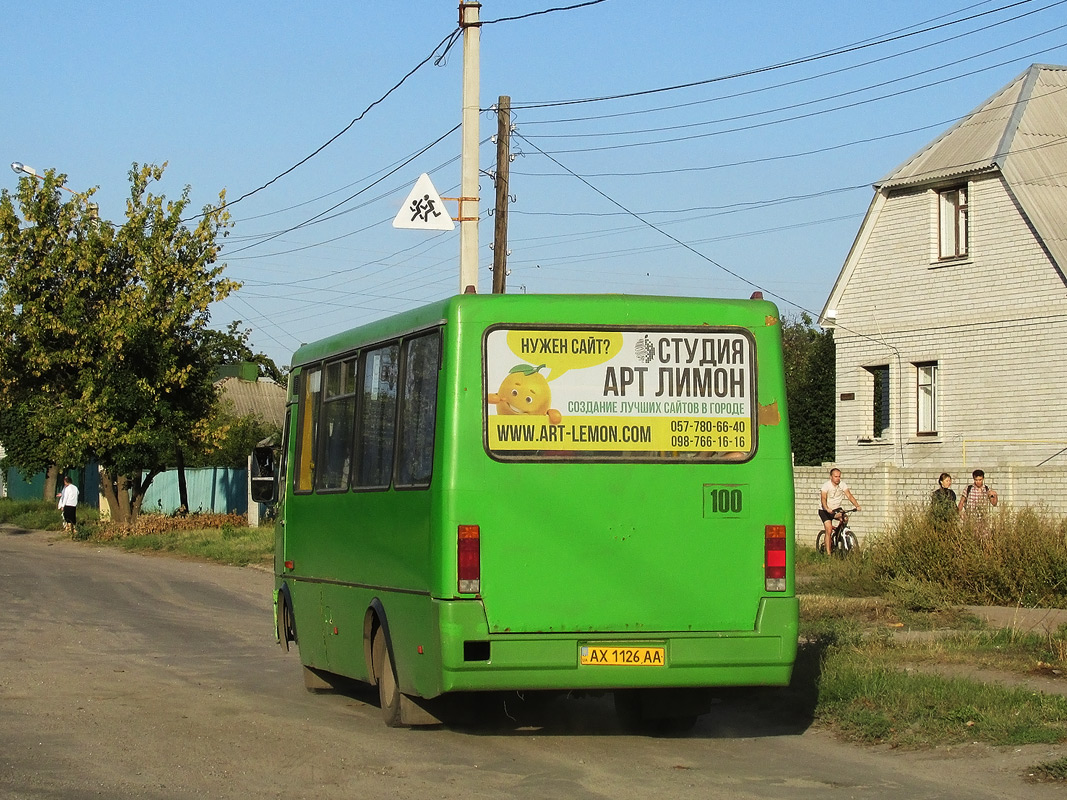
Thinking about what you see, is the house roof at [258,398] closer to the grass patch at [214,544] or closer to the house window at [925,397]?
the grass patch at [214,544]

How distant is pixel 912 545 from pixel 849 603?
160cm

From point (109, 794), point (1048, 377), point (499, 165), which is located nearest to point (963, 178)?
point (1048, 377)

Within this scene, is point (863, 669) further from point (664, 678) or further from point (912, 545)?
point (912, 545)

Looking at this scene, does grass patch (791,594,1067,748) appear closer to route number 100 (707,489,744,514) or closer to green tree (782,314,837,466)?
route number 100 (707,489,744,514)

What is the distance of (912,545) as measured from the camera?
55.6ft

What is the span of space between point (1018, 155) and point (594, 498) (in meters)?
21.9

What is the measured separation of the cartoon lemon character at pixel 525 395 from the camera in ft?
27.2

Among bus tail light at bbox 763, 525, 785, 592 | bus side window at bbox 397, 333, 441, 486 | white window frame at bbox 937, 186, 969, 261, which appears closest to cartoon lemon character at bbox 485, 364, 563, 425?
bus side window at bbox 397, 333, 441, 486

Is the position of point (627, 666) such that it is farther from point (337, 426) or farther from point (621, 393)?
point (337, 426)

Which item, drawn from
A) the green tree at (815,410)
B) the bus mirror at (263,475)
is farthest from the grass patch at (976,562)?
the green tree at (815,410)

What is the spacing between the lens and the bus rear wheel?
9.30 metres

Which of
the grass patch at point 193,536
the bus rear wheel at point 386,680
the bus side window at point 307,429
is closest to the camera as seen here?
the bus rear wheel at point 386,680

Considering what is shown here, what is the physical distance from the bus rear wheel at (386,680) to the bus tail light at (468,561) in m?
1.33

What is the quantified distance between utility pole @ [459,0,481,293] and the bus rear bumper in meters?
11.4
